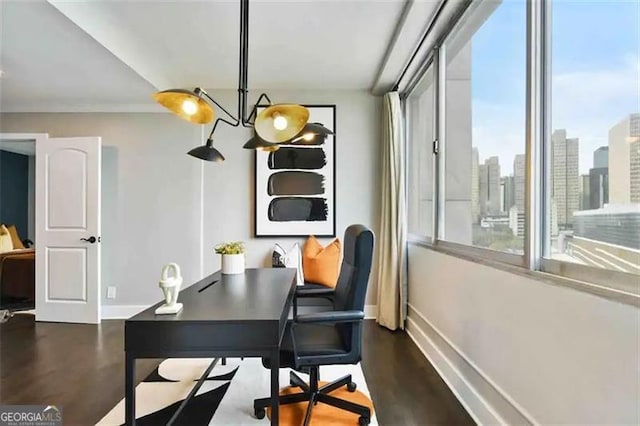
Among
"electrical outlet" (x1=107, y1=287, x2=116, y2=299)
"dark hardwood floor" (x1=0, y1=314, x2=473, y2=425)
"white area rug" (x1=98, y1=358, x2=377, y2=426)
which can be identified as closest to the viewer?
"white area rug" (x1=98, y1=358, x2=377, y2=426)

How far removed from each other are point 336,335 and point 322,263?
2.08 metres

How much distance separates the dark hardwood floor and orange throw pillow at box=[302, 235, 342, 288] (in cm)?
68

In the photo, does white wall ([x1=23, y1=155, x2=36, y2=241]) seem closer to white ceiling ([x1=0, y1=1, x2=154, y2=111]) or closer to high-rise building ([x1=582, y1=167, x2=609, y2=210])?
white ceiling ([x1=0, y1=1, x2=154, y2=111])

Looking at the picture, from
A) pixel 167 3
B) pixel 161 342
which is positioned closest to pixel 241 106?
pixel 167 3

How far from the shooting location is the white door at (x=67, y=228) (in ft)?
A: 15.2

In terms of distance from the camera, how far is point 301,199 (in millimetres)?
4660

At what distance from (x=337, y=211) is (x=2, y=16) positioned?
332 cm

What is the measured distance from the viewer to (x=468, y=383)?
252 cm

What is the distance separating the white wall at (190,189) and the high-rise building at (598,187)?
3.25 meters

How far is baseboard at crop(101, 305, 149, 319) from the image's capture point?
4.70m

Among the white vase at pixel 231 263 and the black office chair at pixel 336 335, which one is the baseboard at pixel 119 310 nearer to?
the white vase at pixel 231 263

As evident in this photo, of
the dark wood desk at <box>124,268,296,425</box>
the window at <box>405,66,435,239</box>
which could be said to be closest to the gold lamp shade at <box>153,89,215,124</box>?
the dark wood desk at <box>124,268,296,425</box>

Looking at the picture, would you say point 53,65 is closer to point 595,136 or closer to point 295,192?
point 295,192

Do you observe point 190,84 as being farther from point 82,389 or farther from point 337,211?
point 82,389
